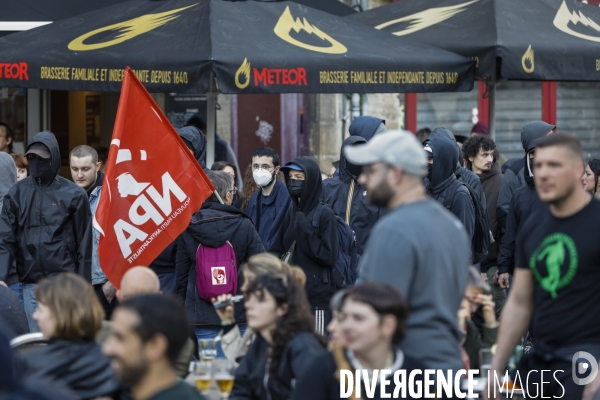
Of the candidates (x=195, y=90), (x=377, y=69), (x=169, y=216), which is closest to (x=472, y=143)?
(x=377, y=69)

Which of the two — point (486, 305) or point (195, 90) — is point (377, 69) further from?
point (486, 305)

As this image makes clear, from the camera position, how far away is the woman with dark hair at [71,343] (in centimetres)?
469

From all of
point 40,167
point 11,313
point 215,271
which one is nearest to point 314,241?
point 215,271

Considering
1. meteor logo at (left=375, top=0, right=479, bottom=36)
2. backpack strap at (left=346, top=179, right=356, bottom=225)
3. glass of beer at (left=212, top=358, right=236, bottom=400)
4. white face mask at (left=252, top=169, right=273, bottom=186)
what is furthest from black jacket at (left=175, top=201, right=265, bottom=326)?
meteor logo at (left=375, top=0, right=479, bottom=36)

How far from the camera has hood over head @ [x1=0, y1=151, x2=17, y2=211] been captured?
27.1 ft

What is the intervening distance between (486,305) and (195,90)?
12.5 ft

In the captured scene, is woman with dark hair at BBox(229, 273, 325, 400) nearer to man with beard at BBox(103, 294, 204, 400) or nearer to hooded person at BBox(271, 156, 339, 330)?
man with beard at BBox(103, 294, 204, 400)

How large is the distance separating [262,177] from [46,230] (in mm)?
1995

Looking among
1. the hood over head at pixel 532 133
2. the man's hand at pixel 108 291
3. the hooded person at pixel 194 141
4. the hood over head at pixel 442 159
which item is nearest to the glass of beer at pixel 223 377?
the man's hand at pixel 108 291

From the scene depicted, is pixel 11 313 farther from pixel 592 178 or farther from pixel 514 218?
pixel 592 178

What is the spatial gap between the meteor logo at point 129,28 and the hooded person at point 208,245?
2.06 metres

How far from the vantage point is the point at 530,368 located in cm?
510

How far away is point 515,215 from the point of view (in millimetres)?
8180

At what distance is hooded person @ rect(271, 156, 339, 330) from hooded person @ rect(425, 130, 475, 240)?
86 cm
